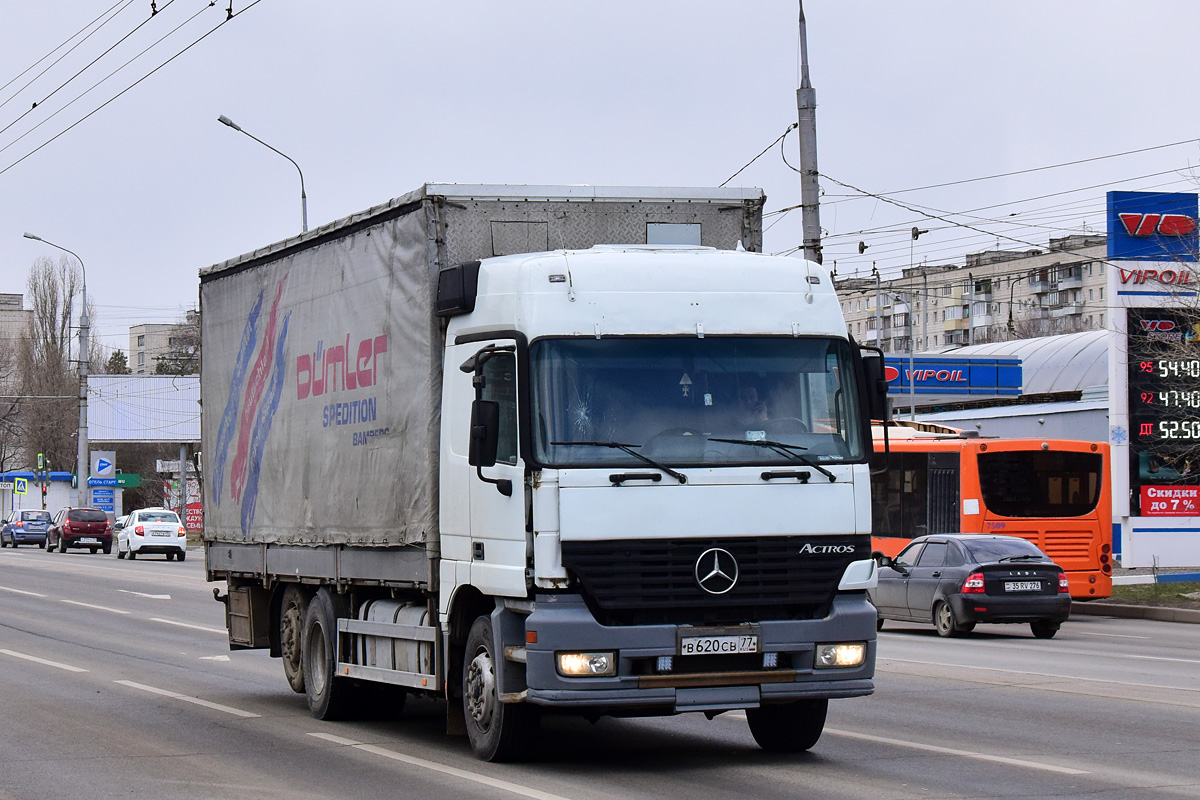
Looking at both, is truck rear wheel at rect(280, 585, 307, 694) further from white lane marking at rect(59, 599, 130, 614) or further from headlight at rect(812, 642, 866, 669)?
white lane marking at rect(59, 599, 130, 614)

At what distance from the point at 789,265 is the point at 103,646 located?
13.0m

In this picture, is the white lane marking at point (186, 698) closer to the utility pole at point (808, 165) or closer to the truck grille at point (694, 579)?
the truck grille at point (694, 579)

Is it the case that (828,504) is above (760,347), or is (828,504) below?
below

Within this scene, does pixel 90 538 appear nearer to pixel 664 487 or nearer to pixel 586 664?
pixel 586 664

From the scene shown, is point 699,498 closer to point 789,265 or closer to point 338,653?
point 789,265

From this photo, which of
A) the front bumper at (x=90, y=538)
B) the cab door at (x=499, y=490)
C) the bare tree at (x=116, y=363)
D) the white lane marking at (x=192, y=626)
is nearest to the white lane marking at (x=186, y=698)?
the cab door at (x=499, y=490)

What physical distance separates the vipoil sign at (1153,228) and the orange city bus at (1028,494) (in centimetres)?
714

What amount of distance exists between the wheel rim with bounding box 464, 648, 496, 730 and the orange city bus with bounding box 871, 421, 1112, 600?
16210mm

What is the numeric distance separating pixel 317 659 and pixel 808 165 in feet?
42.8

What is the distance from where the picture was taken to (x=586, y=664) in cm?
914

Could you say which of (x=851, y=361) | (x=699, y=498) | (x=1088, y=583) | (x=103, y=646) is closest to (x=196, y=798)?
(x=699, y=498)

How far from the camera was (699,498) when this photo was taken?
9.28m

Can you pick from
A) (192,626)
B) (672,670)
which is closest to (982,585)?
(192,626)

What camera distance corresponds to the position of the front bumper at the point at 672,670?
9.12 metres
